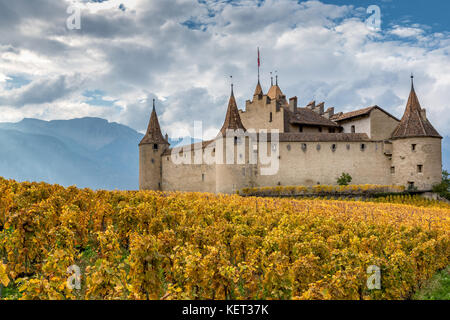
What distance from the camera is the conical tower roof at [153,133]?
43556 mm

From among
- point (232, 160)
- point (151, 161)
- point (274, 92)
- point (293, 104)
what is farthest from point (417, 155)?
point (151, 161)

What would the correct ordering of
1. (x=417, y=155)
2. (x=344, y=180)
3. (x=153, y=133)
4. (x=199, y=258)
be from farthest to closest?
1. (x=153, y=133)
2. (x=417, y=155)
3. (x=344, y=180)
4. (x=199, y=258)

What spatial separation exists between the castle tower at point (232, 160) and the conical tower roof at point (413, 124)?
18776mm

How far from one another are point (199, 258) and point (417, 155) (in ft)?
128

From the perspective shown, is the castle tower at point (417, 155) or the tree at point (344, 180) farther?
the castle tower at point (417, 155)

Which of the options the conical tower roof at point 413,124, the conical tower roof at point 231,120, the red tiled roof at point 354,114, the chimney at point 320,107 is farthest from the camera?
the chimney at point 320,107

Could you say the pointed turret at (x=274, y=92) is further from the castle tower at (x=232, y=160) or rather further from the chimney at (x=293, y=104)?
the castle tower at (x=232, y=160)

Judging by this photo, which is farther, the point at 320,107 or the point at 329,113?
the point at 320,107

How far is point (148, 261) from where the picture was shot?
19.9 feet

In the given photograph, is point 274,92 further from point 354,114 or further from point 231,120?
point 231,120

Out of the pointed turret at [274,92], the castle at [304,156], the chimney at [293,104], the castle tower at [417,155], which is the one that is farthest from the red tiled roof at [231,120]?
the castle tower at [417,155]

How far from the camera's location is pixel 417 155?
38.3 metres

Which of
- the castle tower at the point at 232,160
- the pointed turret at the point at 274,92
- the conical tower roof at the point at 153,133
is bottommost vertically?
the castle tower at the point at 232,160

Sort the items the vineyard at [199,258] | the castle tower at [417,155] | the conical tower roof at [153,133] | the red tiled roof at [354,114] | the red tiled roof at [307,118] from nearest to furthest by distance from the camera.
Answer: the vineyard at [199,258] < the castle tower at [417,155] < the red tiled roof at [354,114] < the conical tower roof at [153,133] < the red tiled roof at [307,118]
